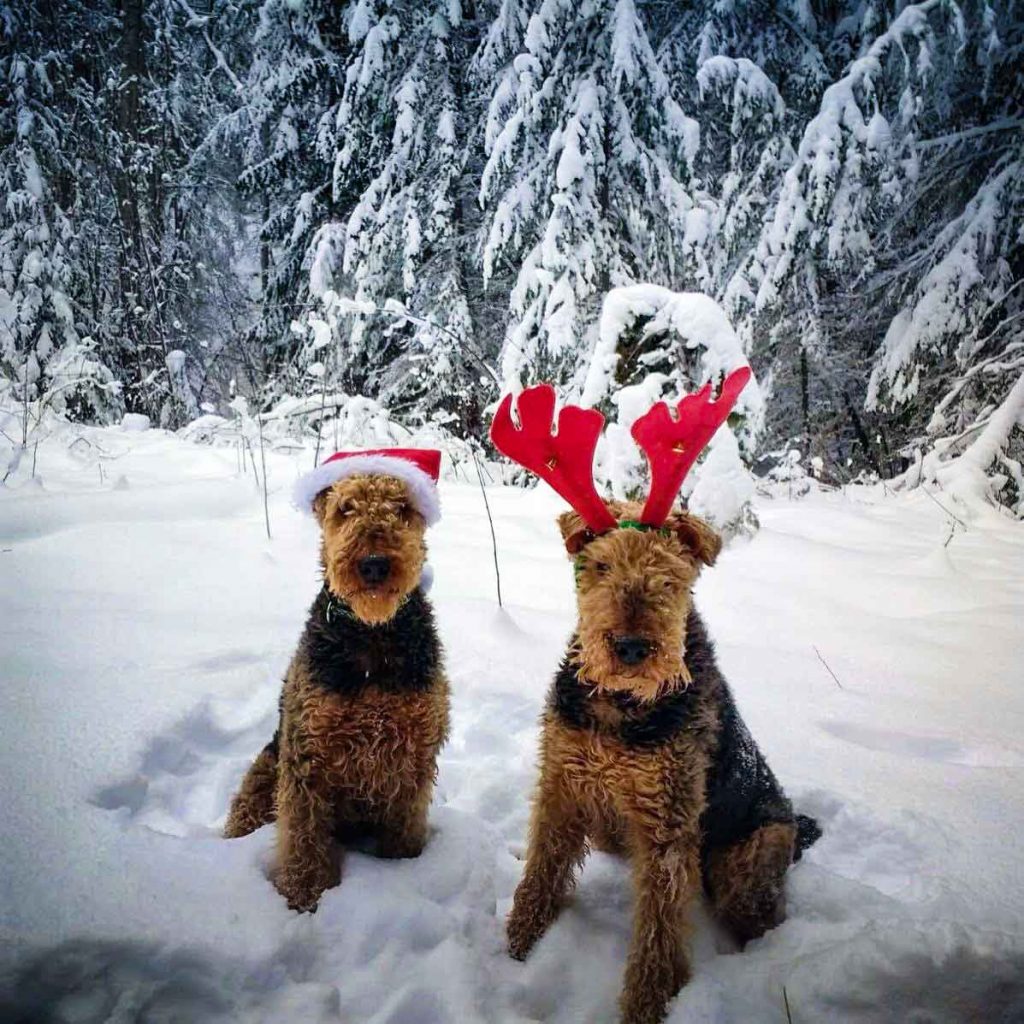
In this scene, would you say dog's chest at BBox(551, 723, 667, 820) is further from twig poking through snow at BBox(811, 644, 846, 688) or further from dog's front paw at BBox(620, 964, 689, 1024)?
twig poking through snow at BBox(811, 644, 846, 688)

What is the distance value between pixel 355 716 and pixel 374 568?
1.47 feet

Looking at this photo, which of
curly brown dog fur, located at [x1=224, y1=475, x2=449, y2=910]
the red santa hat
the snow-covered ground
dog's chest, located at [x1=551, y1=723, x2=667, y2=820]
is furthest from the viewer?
the red santa hat

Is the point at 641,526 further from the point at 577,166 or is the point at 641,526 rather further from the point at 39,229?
the point at 39,229

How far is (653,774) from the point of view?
4.82 feet

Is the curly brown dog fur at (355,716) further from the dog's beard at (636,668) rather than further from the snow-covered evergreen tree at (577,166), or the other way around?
the snow-covered evergreen tree at (577,166)

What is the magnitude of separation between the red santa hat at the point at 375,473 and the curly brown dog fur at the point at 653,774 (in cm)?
60

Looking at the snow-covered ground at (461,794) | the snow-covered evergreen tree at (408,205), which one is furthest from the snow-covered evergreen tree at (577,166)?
the snow-covered ground at (461,794)

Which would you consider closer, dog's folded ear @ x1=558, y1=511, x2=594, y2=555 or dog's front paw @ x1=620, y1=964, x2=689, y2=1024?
dog's front paw @ x1=620, y1=964, x2=689, y2=1024

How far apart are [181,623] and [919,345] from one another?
7715mm

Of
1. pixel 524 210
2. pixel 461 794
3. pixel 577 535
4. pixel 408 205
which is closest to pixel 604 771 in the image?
pixel 577 535

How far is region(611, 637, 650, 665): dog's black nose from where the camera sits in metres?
1.38

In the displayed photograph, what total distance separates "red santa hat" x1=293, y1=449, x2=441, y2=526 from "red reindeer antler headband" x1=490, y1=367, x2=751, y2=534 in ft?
1.61

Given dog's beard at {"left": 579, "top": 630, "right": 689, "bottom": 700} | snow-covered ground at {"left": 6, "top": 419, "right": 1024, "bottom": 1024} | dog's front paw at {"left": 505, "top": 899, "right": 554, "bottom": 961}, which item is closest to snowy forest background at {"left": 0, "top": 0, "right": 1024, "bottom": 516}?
snow-covered ground at {"left": 6, "top": 419, "right": 1024, "bottom": 1024}

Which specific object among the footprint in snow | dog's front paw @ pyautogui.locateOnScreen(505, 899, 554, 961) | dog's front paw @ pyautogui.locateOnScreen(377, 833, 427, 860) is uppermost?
dog's front paw @ pyautogui.locateOnScreen(505, 899, 554, 961)
